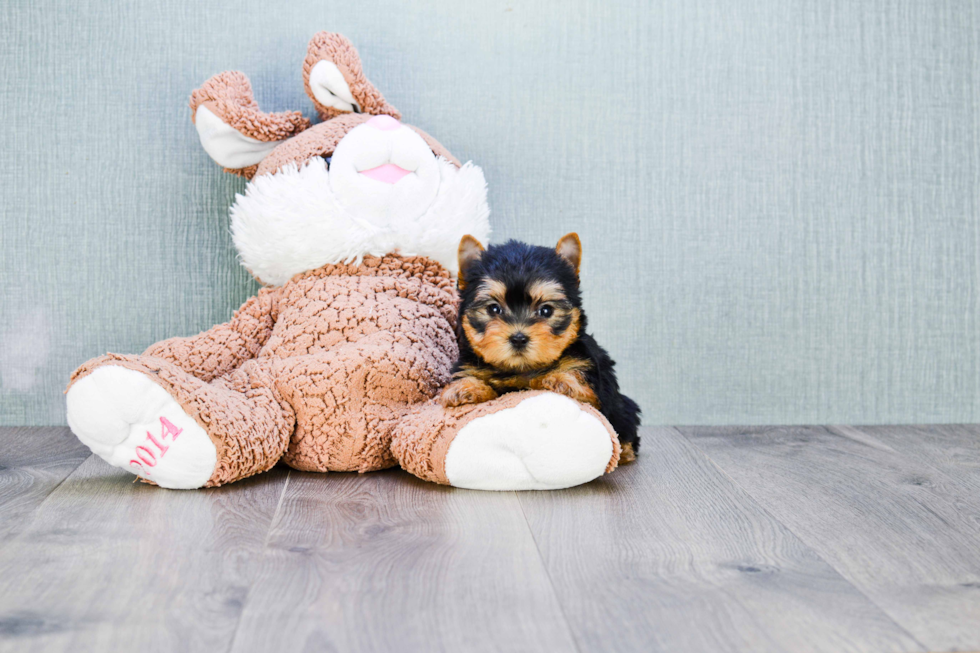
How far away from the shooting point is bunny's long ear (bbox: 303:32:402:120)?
1.92 m

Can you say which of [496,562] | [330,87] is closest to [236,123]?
[330,87]

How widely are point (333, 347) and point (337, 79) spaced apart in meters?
0.66

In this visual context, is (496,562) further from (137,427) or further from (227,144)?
(227,144)

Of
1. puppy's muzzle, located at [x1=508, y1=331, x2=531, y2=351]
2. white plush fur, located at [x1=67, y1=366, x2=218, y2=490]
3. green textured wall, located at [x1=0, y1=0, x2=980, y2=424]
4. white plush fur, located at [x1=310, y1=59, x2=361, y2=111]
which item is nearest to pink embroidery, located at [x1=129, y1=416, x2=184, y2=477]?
white plush fur, located at [x1=67, y1=366, x2=218, y2=490]

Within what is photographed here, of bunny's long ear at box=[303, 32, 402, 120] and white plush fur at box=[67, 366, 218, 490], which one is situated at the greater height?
bunny's long ear at box=[303, 32, 402, 120]

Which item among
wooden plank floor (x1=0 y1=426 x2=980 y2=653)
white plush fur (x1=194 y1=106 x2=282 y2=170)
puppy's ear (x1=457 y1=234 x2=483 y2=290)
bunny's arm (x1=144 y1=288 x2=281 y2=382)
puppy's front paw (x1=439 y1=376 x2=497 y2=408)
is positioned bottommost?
wooden plank floor (x1=0 y1=426 x2=980 y2=653)

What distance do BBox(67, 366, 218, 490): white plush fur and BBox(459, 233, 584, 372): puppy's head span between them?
0.56 metres

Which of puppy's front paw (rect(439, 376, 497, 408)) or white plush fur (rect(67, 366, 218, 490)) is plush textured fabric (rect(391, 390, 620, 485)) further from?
white plush fur (rect(67, 366, 218, 490))

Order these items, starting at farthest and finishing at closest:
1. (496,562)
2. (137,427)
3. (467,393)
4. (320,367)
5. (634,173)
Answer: (634,173)
(320,367)
(467,393)
(137,427)
(496,562)

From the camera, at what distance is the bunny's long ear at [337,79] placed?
1.92 metres

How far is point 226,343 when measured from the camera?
1.82 meters

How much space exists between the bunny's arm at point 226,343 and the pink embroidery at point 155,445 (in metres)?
0.25

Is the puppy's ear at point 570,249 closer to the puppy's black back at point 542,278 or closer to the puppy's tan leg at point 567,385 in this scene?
the puppy's black back at point 542,278

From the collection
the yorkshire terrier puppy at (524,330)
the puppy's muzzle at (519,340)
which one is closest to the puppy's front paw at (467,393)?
the yorkshire terrier puppy at (524,330)
